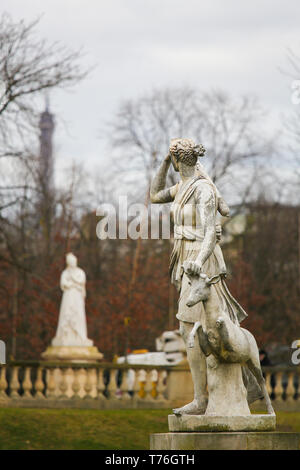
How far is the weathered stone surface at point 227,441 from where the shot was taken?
36.5 feet

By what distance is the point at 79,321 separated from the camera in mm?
27219

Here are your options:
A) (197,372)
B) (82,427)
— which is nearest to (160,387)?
(82,427)

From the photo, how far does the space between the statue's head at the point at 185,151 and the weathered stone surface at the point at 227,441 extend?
284 cm

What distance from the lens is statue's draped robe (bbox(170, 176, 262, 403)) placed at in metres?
11.8

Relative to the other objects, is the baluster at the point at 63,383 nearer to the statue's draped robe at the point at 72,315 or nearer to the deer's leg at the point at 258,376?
the statue's draped robe at the point at 72,315

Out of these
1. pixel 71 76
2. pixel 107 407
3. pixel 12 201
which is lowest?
pixel 107 407

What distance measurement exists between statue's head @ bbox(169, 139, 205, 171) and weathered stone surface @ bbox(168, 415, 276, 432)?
265 cm

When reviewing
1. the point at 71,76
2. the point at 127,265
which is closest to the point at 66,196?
the point at 127,265

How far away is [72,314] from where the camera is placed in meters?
27.5

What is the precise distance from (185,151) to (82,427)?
35.7ft

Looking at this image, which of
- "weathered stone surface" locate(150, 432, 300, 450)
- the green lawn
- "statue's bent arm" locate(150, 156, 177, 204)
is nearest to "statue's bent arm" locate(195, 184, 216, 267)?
"statue's bent arm" locate(150, 156, 177, 204)

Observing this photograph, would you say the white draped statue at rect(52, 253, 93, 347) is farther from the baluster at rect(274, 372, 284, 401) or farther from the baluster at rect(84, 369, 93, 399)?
the baluster at rect(274, 372, 284, 401)
